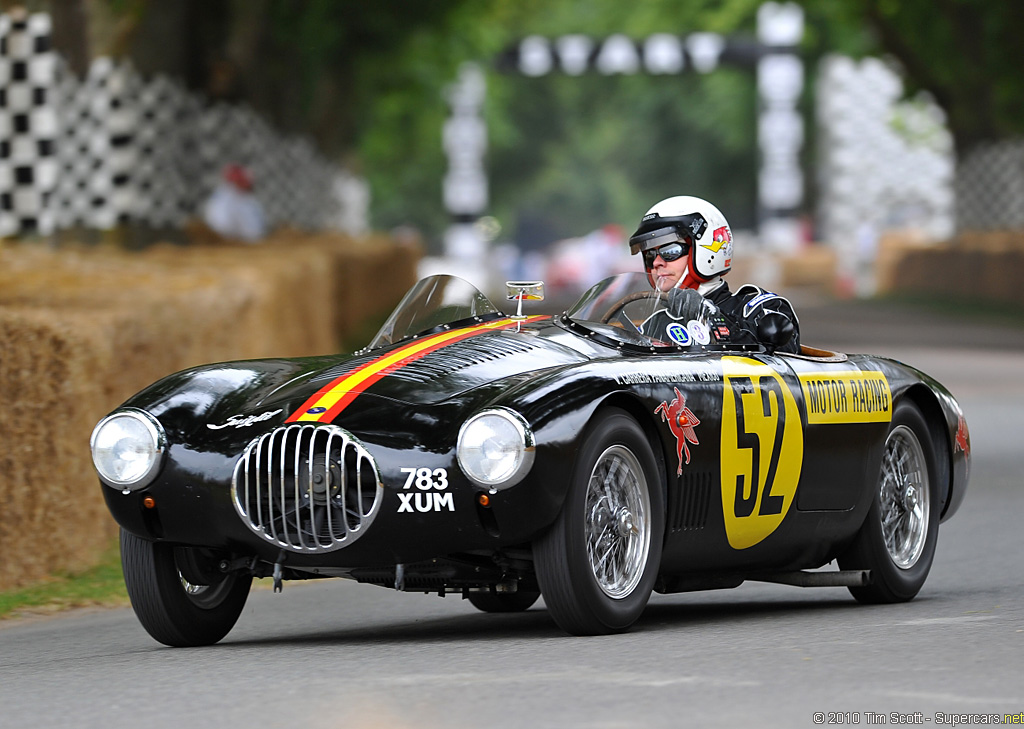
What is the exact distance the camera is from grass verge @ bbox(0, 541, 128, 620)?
8.18 metres

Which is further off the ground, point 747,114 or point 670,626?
point 747,114

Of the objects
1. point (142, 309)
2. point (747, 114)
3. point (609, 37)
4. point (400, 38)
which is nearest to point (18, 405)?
point (142, 309)

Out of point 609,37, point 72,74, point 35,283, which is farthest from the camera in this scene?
point 609,37

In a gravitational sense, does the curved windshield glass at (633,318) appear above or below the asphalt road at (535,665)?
above

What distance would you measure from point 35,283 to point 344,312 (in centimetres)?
1416

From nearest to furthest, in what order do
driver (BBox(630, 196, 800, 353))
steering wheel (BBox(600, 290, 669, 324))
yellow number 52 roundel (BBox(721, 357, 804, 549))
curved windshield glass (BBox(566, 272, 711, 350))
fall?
yellow number 52 roundel (BBox(721, 357, 804, 549)) < curved windshield glass (BBox(566, 272, 711, 350)) < steering wheel (BBox(600, 290, 669, 324)) < driver (BBox(630, 196, 800, 353))

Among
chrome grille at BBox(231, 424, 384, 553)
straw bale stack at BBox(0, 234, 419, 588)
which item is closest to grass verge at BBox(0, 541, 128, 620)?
straw bale stack at BBox(0, 234, 419, 588)

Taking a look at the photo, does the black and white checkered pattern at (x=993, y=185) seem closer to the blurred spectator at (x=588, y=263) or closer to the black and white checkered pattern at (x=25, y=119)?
the blurred spectator at (x=588, y=263)

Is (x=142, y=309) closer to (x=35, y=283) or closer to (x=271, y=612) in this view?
(x=35, y=283)

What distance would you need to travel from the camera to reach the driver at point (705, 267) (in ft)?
25.7

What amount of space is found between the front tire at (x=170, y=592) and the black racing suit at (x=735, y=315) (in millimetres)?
1788

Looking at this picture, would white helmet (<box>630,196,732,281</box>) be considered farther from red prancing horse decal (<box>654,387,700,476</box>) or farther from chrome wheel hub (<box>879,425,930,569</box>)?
red prancing horse decal (<box>654,387,700,476</box>)

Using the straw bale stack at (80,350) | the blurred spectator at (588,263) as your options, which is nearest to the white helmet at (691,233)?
the straw bale stack at (80,350)

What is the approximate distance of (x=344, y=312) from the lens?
988 inches
